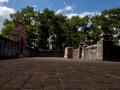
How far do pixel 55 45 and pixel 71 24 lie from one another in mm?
8009

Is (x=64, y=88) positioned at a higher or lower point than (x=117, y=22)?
lower

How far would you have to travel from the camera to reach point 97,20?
3581 cm

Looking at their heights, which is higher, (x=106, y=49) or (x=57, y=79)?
(x=106, y=49)

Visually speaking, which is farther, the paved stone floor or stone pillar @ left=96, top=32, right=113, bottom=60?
stone pillar @ left=96, top=32, right=113, bottom=60

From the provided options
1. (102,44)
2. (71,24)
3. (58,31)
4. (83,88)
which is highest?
(71,24)

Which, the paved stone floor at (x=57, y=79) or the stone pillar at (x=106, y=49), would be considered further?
the stone pillar at (x=106, y=49)

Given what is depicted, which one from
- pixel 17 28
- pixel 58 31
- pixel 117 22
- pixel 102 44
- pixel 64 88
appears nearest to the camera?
pixel 64 88

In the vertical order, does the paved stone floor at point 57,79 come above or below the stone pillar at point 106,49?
below

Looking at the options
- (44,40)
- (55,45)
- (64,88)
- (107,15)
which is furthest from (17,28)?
(107,15)

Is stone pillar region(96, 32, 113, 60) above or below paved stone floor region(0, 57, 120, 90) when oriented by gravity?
above

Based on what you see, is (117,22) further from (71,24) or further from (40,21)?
(40,21)

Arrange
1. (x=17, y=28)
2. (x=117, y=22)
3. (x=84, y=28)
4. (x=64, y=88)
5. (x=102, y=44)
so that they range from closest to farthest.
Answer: (x=64, y=88)
(x=102, y=44)
(x=17, y=28)
(x=117, y=22)
(x=84, y=28)

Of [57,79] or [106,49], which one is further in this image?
[106,49]

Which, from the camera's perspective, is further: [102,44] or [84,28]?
[84,28]
